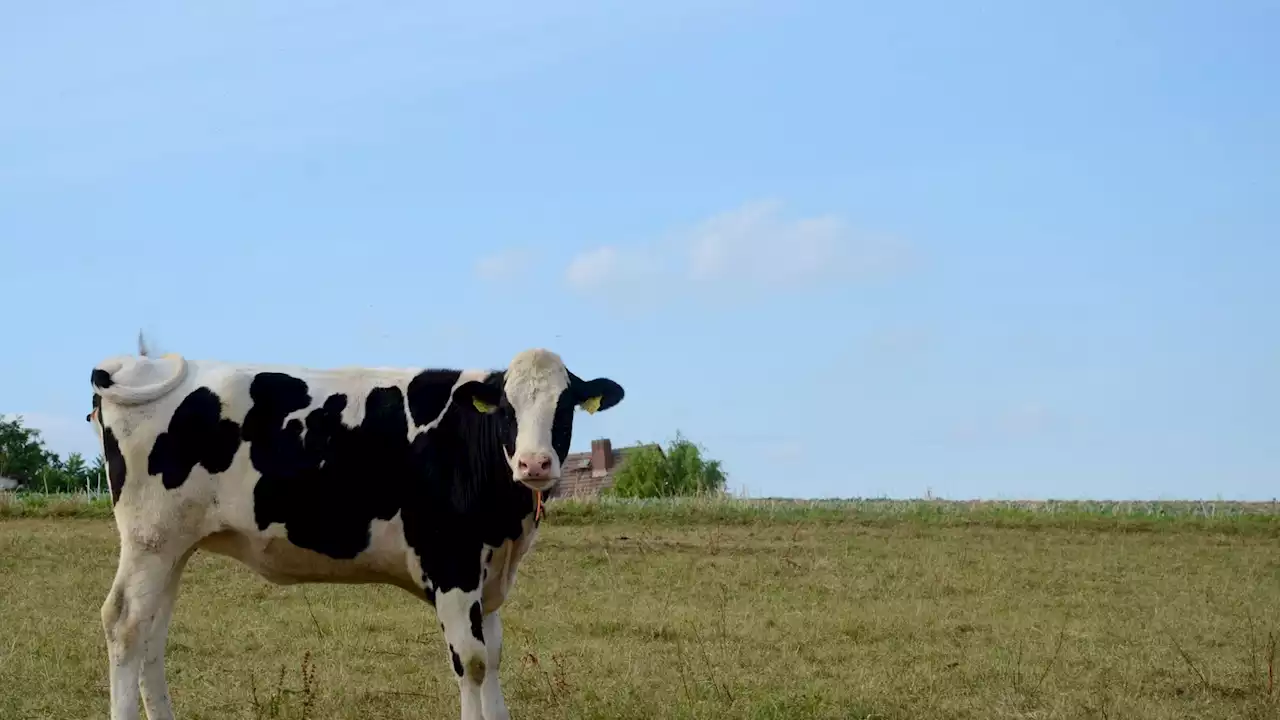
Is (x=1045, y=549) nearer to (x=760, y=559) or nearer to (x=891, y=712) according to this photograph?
(x=760, y=559)

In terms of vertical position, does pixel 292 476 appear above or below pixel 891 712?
above

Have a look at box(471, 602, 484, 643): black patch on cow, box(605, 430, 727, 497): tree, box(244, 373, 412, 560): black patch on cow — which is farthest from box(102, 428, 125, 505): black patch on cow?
box(605, 430, 727, 497): tree

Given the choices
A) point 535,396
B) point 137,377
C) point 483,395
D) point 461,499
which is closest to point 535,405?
point 535,396

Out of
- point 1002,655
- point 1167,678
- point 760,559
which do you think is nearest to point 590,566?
point 760,559

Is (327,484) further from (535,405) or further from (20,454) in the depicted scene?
(20,454)

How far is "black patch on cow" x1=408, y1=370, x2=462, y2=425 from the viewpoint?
26.1 feet

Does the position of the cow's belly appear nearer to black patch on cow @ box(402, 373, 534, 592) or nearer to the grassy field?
black patch on cow @ box(402, 373, 534, 592)

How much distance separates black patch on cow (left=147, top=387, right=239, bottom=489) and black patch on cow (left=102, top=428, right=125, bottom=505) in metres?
0.20

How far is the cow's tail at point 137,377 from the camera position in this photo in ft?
26.4

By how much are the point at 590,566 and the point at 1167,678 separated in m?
8.10

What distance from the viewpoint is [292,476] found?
784 centimetres

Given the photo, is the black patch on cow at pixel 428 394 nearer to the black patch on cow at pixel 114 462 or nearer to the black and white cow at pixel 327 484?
the black and white cow at pixel 327 484

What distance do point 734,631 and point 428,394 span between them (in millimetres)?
4817

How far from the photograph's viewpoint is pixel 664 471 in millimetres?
49594
